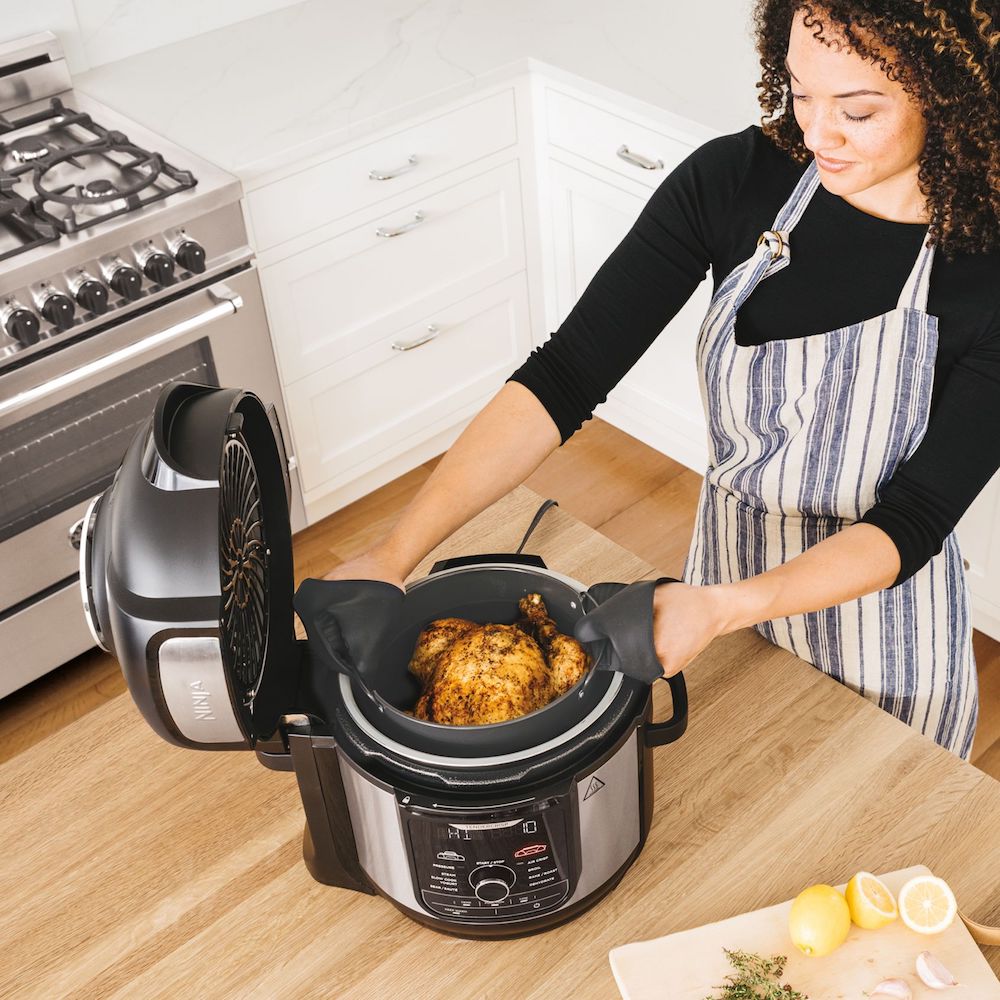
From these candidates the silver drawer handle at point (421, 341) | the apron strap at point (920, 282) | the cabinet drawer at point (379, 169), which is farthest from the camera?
the silver drawer handle at point (421, 341)

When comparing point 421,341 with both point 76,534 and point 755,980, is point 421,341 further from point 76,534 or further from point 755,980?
point 755,980

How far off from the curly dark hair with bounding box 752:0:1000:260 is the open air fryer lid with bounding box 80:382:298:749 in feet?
1.99

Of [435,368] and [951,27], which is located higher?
[951,27]

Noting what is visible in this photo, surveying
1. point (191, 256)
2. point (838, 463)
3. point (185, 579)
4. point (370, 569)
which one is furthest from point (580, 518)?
point (185, 579)

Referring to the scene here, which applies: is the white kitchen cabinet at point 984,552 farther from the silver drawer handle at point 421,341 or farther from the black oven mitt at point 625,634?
the black oven mitt at point 625,634

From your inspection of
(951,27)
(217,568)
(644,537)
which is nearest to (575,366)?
(951,27)

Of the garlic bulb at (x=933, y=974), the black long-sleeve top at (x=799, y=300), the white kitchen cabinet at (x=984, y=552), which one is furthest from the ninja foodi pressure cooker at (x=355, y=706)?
the white kitchen cabinet at (x=984, y=552)

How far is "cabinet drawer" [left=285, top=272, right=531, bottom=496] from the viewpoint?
7.80ft

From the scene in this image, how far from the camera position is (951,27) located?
0.94 meters

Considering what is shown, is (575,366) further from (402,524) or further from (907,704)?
(907,704)

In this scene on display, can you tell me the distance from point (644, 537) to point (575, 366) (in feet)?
4.31

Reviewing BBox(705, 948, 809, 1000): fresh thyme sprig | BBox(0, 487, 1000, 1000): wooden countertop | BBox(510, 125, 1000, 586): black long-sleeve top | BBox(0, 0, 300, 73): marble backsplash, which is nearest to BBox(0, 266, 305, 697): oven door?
BBox(0, 0, 300, 73): marble backsplash

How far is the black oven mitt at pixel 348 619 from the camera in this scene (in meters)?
0.85

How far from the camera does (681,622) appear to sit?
860 mm
